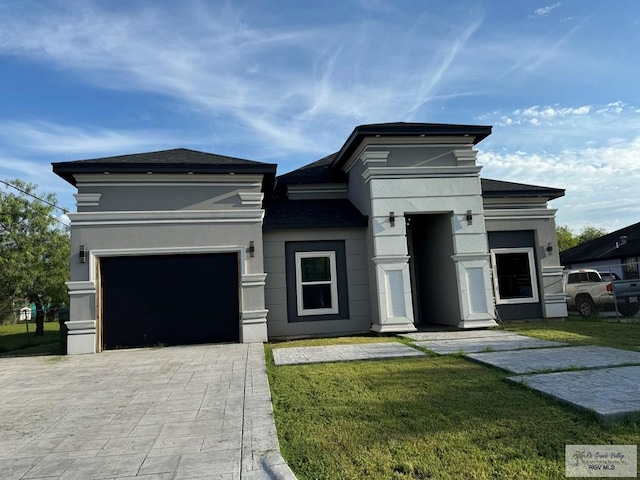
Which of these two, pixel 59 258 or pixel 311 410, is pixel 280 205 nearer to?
pixel 311 410

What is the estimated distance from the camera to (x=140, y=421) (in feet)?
15.3

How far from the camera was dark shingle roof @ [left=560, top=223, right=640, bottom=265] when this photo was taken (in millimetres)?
22266

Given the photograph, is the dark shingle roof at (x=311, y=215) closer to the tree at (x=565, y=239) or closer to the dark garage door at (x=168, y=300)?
the dark garage door at (x=168, y=300)

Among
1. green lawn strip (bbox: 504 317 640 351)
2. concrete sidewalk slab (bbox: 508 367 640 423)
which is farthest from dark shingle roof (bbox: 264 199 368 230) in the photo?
concrete sidewalk slab (bbox: 508 367 640 423)

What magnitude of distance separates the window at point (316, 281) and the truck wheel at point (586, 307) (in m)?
8.87

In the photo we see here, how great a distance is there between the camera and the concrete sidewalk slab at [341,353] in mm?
7492

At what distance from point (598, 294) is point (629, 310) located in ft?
3.30

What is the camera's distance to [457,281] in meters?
11.0

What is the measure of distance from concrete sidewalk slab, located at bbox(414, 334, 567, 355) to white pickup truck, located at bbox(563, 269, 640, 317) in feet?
19.4

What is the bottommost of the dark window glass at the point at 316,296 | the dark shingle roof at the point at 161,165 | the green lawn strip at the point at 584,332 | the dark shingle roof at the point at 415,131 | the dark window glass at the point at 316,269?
the green lawn strip at the point at 584,332

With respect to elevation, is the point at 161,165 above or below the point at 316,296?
above

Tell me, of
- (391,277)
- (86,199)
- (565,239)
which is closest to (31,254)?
(86,199)

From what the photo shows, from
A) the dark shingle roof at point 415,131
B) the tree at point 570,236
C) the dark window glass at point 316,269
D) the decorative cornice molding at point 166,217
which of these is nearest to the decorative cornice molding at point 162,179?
the decorative cornice molding at point 166,217

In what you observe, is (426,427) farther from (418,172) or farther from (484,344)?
(418,172)
